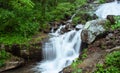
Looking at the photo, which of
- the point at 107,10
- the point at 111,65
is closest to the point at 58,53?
the point at 111,65

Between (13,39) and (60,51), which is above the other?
(13,39)

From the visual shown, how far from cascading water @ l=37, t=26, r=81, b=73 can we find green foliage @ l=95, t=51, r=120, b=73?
3646 millimetres

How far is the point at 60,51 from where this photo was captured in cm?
1459

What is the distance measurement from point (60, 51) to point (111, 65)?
5.43 metres

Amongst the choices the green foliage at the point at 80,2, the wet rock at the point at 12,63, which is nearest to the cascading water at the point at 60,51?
the wet rock at the point at 12,63

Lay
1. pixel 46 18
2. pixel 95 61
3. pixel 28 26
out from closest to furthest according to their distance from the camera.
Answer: pixel 95 61
pixel 28 26
pixel 46 18

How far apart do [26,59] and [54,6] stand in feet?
28.8

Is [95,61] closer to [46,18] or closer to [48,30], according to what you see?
[48,30]

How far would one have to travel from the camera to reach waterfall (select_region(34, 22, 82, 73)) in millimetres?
13391

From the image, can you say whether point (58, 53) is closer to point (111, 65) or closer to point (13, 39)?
point (13, 39)

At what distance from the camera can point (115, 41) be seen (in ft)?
39.2

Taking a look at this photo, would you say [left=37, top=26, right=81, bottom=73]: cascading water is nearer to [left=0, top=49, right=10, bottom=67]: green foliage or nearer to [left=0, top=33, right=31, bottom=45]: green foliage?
[left=0, top=33, right=31, bottom=45]: green foliage

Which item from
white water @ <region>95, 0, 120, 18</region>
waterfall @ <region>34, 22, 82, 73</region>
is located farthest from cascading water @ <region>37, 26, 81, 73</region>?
white water @ <region>95, 0, 120, 18</region>

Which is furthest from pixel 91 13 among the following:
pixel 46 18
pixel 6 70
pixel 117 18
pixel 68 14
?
pixel 6 70
